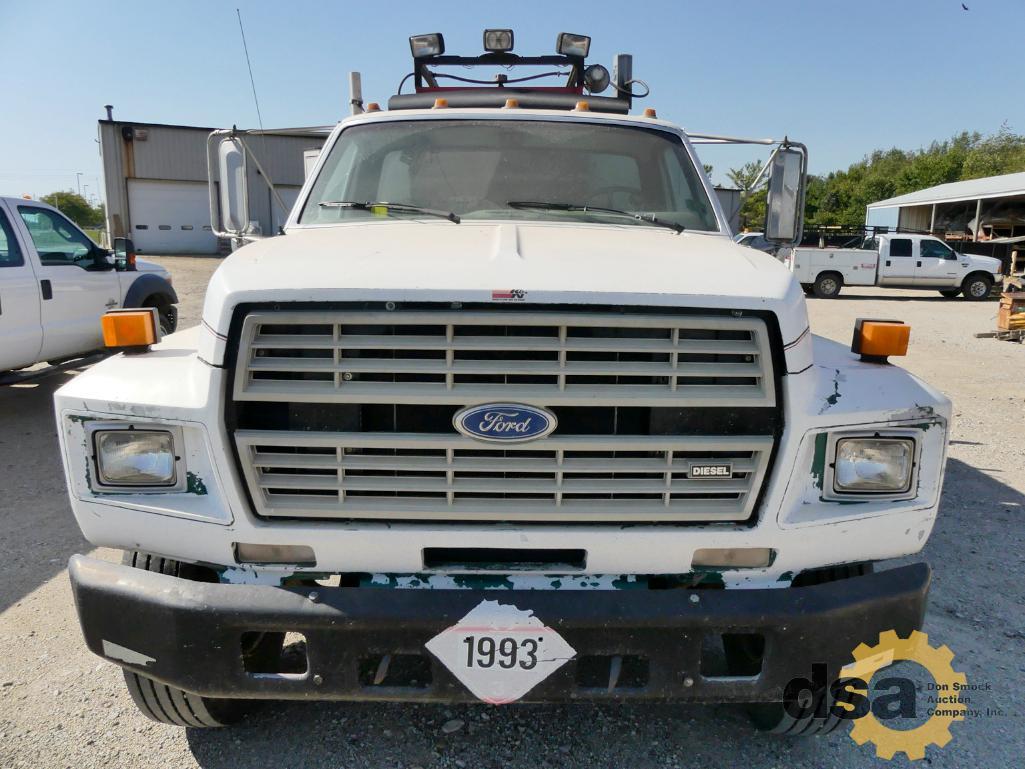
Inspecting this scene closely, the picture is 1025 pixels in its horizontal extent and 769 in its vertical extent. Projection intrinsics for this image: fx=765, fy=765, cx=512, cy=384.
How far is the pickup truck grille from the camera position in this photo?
2.20 metres

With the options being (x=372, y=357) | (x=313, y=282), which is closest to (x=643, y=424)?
(x=372, y=357)

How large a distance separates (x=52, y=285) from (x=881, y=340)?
7241 millimetres

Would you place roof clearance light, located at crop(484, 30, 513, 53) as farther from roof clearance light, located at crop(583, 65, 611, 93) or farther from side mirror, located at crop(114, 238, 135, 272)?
side mirror, located at crop(114, 238, 135, 272)

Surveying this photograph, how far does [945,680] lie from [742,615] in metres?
1.66

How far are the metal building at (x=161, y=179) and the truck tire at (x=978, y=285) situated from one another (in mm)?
26767

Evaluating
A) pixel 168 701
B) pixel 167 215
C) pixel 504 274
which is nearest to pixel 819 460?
pixel 504 274

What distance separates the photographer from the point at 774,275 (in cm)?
251

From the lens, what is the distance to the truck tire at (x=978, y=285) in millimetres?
22750

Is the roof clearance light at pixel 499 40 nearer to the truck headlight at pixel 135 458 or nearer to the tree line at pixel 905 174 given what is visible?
the truck headlight at pixel 135 458

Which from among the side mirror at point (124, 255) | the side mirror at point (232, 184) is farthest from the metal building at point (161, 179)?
the side mirror at point (232, 184)

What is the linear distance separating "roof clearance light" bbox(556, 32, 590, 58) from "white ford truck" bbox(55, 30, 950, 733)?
4525 millimetres

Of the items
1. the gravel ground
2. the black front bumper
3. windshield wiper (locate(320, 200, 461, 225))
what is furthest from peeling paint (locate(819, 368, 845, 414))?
windshield wiper (locate(320, 200, 461, 225))

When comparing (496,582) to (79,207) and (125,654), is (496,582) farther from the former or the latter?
(79,207)

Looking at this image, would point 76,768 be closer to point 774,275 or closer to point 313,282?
point 313,282
